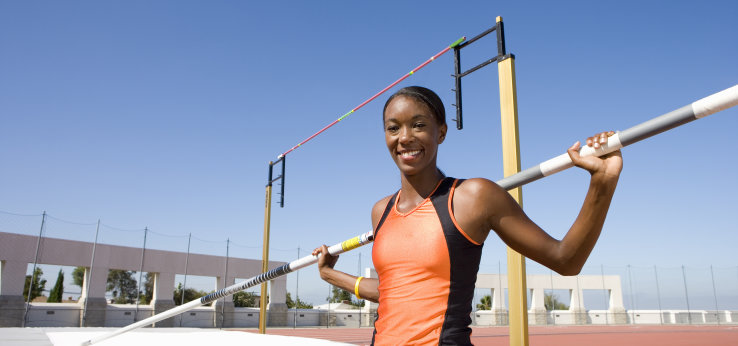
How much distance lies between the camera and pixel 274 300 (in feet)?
85.6

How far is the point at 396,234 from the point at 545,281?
36.8 metres

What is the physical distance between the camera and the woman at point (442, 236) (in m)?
1.20

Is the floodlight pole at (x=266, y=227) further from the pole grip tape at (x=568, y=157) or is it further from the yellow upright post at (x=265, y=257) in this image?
the pole grip tape at (x=568, y=157)

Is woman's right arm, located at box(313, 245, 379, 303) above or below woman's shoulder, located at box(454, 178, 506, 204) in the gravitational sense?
below

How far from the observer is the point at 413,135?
57.7 inches

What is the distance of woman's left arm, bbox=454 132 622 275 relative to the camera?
117 cm

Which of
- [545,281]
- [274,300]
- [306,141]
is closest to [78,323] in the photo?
[274,300]

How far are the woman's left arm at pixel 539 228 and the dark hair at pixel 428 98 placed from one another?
26 cm

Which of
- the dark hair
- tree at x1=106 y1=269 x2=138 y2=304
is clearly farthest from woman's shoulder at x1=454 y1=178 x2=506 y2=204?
tree at x1=106 y1=269 x2=138 y2=304

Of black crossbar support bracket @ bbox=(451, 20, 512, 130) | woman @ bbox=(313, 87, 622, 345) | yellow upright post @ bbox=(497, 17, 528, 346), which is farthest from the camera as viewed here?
black crossbar support bracket @ bbox=(451, 20, 512, 130)

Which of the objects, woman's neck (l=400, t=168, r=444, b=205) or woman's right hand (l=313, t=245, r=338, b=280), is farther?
woman's right hand (l=313, t=245, r=338, b=280)

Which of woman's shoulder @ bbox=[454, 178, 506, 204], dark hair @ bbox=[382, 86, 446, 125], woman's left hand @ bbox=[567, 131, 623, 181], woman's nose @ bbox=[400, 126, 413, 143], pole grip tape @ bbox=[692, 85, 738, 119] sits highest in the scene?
dark hair @ bbox=[382, 86, 446, 125]

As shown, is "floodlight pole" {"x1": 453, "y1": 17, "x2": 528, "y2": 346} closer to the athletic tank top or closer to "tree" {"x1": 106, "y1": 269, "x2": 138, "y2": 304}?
the athletic tank top

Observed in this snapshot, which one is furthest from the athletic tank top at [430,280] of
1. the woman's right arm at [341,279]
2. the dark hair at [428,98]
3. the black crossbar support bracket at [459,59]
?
the black crossbar support bracket at [459,59]
